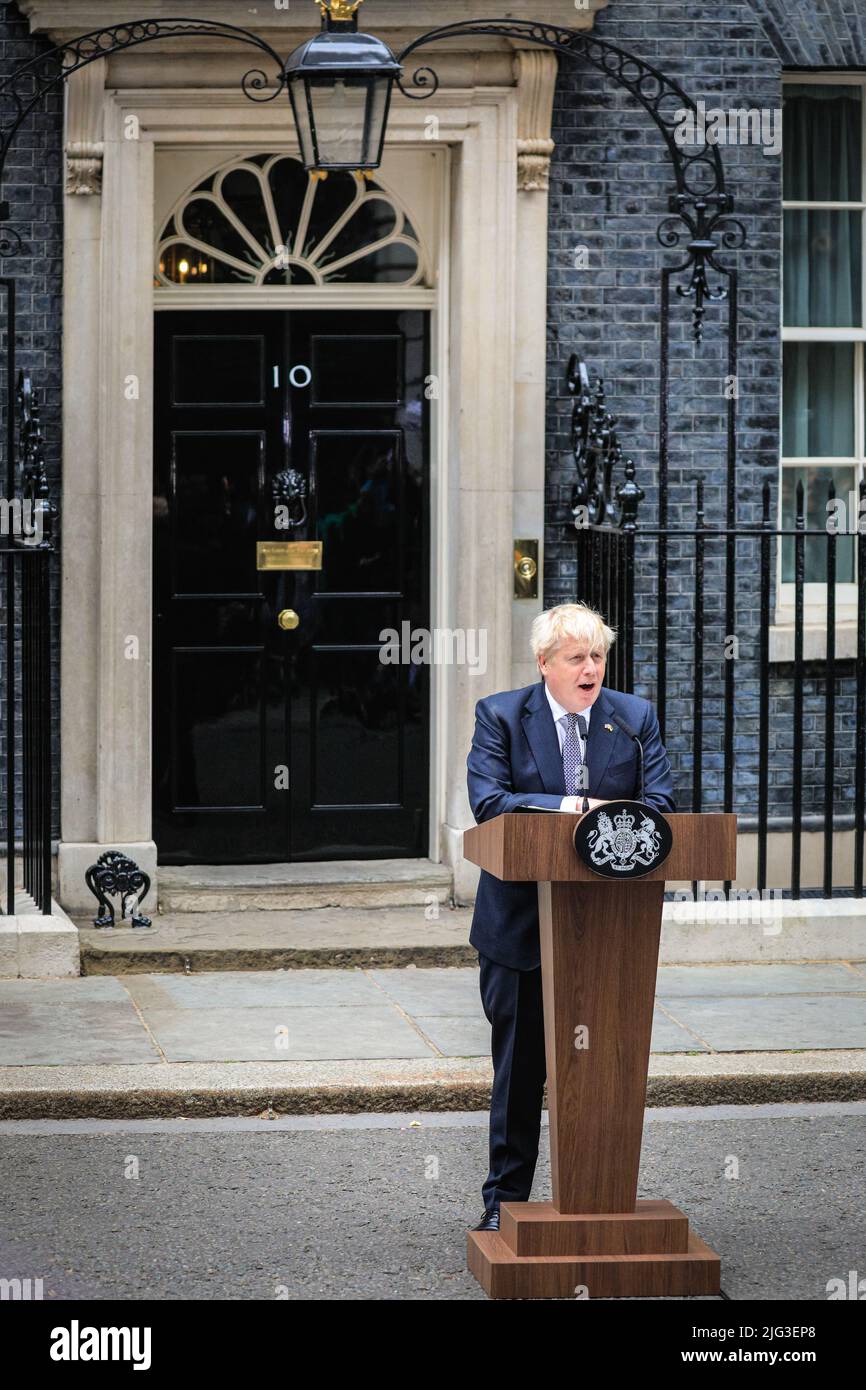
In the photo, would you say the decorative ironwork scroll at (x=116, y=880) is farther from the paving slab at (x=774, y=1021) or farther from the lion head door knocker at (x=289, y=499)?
the paving slab at (x=774, y=1021)

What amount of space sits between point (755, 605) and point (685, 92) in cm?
248

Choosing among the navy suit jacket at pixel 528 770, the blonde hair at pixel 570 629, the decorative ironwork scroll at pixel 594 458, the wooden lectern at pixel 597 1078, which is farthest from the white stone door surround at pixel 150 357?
the wooden lectern at pixel 597 1078

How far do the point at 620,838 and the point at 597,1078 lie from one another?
2.13ft

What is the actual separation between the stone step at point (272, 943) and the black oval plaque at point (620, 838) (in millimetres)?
3833

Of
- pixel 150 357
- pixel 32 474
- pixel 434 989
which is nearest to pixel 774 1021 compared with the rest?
pixel 434 989

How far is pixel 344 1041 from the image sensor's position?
25.1ft

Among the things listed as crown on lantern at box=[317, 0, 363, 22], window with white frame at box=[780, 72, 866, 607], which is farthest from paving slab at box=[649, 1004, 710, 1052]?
crown on lantern at box=[317, 0, 363, 22]

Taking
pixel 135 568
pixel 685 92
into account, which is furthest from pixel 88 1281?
pixel 685 92

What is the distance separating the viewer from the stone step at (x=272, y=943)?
29.0ft

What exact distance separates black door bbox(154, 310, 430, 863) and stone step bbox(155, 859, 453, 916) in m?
0.22

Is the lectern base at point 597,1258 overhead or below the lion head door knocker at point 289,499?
below

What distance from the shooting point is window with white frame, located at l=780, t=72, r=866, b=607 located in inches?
401

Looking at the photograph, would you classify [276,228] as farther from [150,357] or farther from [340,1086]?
[340,1086]
